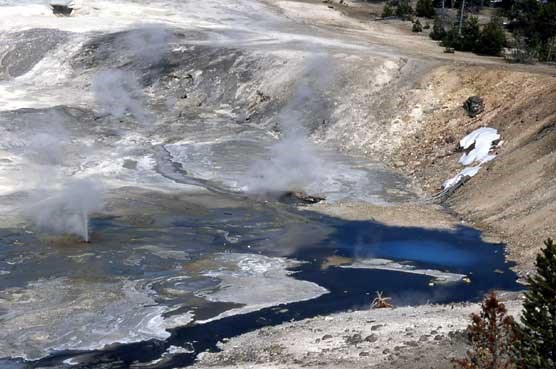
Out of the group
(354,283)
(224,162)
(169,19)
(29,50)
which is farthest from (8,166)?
(169,19)

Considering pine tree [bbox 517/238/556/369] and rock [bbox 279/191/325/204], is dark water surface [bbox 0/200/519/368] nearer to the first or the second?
rock [bbox 279/191/325/204]

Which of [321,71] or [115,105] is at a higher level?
[321,71]

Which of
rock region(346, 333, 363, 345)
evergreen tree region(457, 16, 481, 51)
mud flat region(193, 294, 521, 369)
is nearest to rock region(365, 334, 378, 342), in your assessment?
mud flat region(193, 294, 521, 369)

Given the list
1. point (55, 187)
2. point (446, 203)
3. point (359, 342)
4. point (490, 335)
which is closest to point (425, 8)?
point (446, 203)

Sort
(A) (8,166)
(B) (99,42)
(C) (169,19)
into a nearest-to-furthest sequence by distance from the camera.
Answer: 1. (A) (8,166)
2. (B) (99,42)
3. (C) (169,19)

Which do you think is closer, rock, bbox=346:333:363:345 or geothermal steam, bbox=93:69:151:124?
rock, bbox=346:333:363:345

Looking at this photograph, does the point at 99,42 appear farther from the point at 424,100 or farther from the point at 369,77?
the point at 424,100
